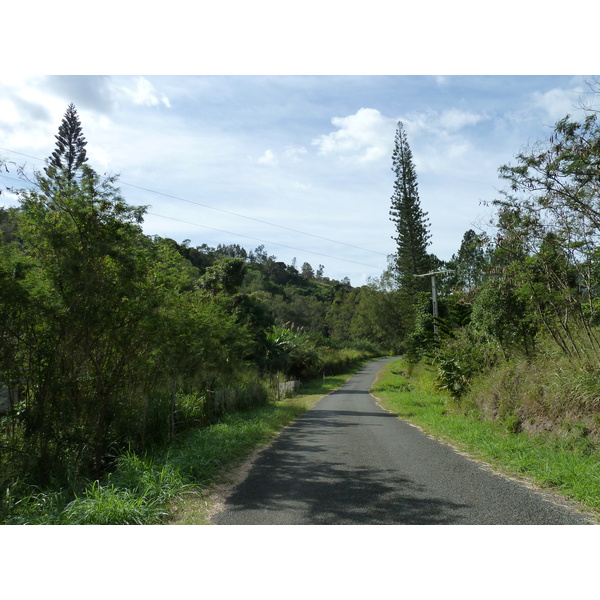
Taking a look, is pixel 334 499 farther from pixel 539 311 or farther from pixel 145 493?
pixel 539 311

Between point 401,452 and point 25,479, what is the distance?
6.08m

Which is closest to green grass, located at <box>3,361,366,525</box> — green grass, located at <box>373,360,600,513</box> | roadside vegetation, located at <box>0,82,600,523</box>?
roadside vegetation, located at <box>0,82,600,523</box>

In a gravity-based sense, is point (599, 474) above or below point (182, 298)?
below

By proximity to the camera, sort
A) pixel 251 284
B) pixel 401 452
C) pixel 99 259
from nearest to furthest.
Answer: pixel 99 259, pixel 401 452, pixel 251 284

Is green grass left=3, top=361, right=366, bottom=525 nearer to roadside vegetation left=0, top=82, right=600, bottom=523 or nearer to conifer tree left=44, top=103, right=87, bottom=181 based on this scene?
roadside vegetation left=0, top=82, right=600, bottom=523

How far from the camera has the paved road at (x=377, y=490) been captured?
4742mm

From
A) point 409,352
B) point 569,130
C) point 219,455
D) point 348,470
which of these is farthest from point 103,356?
point 409,352

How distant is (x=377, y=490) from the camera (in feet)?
18.8

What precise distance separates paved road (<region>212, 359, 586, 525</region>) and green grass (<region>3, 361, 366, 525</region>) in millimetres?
483

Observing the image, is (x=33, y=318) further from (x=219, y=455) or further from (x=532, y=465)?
(x=532, y=465)

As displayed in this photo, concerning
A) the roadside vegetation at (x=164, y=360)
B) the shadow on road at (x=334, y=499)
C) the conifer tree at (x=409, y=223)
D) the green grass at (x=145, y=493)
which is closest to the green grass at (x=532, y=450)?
the roadside vegetation at (x=164, y=360)

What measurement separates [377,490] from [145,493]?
2.84 meters

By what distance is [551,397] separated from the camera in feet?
27.5

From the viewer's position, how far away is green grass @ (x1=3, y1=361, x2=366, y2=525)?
471 centimetres
